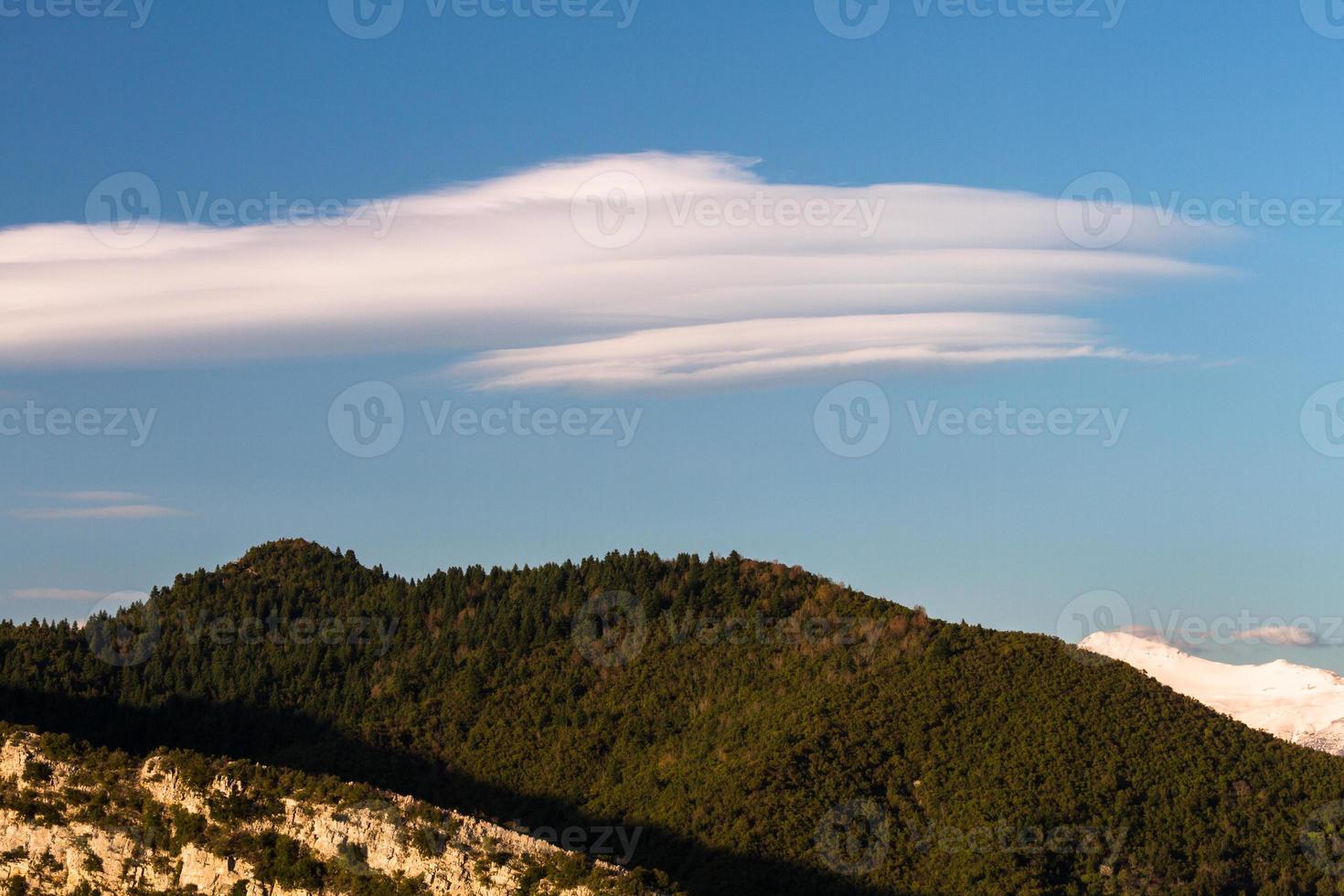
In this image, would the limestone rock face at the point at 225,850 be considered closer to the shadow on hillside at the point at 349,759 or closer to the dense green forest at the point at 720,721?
the shadow on hillside at the point at 349,759

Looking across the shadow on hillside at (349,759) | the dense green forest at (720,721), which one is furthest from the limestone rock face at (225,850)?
the dense green forest at (720,721)

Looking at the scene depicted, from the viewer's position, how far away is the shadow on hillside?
354ft

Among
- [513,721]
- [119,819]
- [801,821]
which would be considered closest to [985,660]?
[801,821]

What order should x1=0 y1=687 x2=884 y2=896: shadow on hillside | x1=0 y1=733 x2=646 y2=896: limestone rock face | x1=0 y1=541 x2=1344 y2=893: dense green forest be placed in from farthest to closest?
x1=0 y1=541 x2=1344 y2=893: dense green forest → x1=0 y1=687 x2=884 y2=896: shadow on hillside → x1=0 y1=733 x2=646 y2=896: limestone rock face

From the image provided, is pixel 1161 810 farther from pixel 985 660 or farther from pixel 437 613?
pixel 437 613

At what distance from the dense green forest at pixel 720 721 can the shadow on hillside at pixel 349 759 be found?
0.27 metres

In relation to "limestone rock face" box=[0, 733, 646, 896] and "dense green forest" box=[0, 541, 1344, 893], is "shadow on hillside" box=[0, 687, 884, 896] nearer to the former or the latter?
"dense green forest" box=[0, 541, 1344, 893]

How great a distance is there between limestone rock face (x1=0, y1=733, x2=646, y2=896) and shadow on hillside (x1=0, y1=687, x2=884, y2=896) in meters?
15.2

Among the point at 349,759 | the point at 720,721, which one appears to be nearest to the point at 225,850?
the point at 349,759

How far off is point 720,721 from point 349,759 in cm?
3052

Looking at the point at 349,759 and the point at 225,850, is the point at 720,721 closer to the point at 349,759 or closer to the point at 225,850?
the point at 349,759

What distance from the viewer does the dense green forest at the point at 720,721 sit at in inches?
4414

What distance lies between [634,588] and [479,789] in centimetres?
3043

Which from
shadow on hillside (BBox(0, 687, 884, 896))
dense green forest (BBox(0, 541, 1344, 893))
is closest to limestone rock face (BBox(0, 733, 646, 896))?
shadow on hillside (BBox(0, 687, 884, 896))
